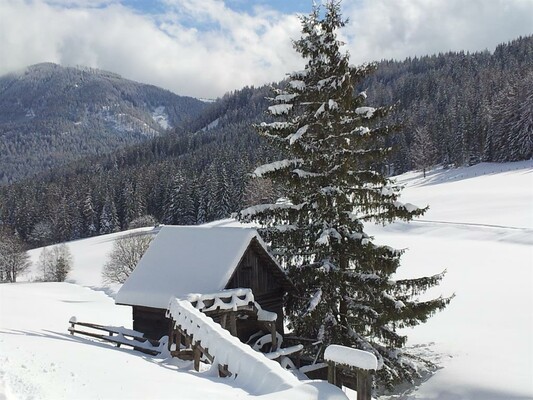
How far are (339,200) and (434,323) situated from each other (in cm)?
1307

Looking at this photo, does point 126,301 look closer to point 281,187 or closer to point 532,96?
point 281,187

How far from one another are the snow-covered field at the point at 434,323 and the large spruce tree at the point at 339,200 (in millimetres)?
3220

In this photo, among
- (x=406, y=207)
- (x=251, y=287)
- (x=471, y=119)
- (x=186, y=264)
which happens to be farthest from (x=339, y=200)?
(x=471, y=119)

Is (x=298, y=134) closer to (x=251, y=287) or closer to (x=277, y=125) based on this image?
(x=277, y=125)

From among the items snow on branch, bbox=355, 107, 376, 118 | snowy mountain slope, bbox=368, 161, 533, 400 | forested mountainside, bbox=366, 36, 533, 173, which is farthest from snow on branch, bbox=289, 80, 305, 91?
forested mountainside, bbox=366, 36, 533, 173

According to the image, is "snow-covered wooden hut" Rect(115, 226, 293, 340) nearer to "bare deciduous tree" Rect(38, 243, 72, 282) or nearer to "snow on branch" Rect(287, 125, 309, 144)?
"snow on branch" Rect(287, 125, 309, 144)

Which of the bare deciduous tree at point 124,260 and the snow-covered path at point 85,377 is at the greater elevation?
the snow-covered path at point 85,377

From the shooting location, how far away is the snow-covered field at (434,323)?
7109 millimetres

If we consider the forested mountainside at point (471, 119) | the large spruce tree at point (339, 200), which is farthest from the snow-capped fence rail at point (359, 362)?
the forested mountainside at point (471, 119)

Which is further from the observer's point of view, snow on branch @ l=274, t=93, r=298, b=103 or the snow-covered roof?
the snow-covered roof

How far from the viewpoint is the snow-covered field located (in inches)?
280

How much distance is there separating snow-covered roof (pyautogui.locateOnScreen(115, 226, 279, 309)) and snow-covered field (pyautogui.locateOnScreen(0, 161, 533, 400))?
2.24 m

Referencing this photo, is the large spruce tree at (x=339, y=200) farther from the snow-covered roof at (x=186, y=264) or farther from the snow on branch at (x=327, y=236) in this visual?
the snow-covered roof at (x=186, y=264)

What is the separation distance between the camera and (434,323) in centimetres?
2380
